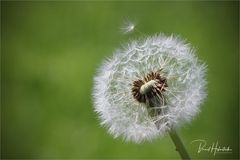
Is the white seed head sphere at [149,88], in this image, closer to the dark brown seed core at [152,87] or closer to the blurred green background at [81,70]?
the dark brown seed core at [152,87]

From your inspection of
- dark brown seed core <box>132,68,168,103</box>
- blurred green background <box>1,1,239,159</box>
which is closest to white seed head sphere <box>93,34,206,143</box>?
dark brown seed core <box>132,68,168,103</box>

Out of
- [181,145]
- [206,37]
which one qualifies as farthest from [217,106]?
[181,145]

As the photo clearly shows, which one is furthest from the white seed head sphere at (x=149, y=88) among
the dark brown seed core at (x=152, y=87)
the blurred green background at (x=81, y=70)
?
the blurred green background at (x=81, y=70)

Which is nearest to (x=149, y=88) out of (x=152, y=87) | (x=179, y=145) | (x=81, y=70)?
(x=152, y=87)

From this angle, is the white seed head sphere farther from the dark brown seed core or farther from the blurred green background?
the blurred green background

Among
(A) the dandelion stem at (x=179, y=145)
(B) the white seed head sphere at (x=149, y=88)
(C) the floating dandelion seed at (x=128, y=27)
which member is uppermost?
(C) the floating dandelion seed at (x=128, y=27)

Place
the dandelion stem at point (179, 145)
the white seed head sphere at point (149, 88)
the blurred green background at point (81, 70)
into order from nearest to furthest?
the dandelion stem at point (179, 145)
the white seed head sphere at point (149, 88)
the blurred green background at point (81, 70)

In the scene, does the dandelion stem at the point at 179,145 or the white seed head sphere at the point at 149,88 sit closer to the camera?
the dandelion stem at the point at 179,145
